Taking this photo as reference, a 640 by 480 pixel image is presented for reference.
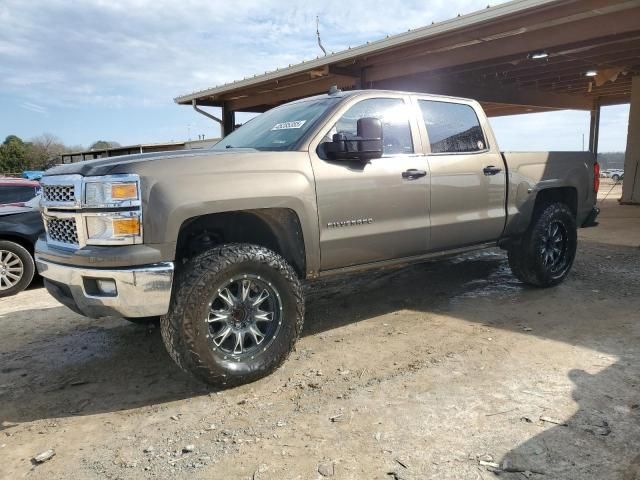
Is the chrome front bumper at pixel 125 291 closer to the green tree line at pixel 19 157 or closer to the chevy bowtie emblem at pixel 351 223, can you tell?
the chevy bowtie emblem at pixel 351 223

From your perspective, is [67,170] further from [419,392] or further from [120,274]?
[419,392]

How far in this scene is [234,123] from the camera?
17.2 m

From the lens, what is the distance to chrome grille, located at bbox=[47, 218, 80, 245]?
3277 mm

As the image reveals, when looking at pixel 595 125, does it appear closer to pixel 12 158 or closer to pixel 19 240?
pixel 19 240

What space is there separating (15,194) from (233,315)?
215 inches

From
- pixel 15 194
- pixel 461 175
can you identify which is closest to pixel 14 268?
pixel 15 194

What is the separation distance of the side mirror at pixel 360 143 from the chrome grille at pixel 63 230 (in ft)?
5.95

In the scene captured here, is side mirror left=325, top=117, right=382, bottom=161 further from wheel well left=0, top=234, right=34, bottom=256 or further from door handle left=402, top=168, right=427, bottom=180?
wheel well left=0, top=234, right=34, bottom=256

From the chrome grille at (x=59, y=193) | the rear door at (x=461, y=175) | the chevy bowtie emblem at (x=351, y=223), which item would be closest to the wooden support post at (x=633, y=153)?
the rear door at (x=461, y=175)

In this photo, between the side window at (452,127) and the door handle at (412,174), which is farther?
the side window at (452,127)

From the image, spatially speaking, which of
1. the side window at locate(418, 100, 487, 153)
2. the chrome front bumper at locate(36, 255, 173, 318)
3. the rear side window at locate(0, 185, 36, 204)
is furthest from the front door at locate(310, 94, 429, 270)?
the rear side window at locate(0, 185, 36, 204)

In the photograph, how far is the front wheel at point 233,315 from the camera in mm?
3178

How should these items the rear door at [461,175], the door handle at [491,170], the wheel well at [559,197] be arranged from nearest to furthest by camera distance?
1. the rear door at [461,175]
2. the door handle at [491,170]
3. the wheel well at [559,197]

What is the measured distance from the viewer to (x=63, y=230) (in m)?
3.39
